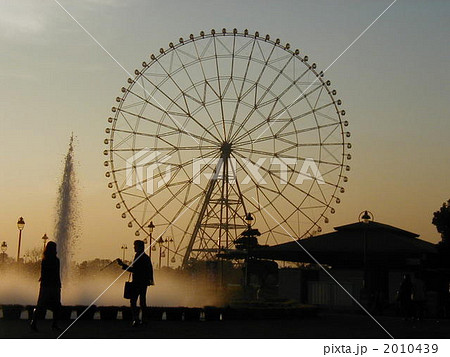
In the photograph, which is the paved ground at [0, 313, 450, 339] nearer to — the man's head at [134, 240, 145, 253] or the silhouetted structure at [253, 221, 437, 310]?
the man's head at [134, 240, 145, 253]

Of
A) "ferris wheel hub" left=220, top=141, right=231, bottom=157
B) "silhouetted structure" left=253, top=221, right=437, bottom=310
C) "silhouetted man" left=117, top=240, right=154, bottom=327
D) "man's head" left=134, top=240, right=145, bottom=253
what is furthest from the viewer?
"ferris wheel hub" left=220, top=141, right=231, bottom=157

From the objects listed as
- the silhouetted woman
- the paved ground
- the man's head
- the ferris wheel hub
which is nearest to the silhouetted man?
the man's head

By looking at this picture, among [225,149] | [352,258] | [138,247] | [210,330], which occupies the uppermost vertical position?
[225,149]

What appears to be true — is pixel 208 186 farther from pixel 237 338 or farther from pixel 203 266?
pixel 237 338

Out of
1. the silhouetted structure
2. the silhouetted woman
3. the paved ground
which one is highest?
the silhouetted structure

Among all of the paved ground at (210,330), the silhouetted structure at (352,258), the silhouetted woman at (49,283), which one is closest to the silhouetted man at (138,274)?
the paved ground at (210,330)

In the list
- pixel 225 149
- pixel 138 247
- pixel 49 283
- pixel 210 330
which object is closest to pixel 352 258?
pixel 225 149

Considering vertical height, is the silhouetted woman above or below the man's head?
below

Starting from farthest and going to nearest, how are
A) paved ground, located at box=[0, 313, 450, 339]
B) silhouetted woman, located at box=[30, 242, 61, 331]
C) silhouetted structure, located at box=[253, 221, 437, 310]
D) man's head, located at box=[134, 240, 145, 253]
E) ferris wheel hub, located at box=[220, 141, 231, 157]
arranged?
ferris wheel hub, located at box=[220, 141, 231, 157]
silhouetted structure, located at box=[253, 221, 437, 310]
man's head, located at box=[134, 240, 145, 253]
silhouetted woman, located at box=[30, 242, 61, 331]
paved ground, located at box=[0, 313, 450, 339]

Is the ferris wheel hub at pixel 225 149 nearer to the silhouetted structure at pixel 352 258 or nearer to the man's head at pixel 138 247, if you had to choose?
the silhouetted structure at pixel 352 258

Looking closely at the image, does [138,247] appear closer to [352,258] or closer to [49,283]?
[49,283]

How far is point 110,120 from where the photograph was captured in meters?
50.7

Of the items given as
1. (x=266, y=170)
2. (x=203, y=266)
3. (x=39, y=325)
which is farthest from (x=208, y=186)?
(x=39, y=325)

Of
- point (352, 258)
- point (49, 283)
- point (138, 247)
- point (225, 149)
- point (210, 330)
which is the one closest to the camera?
point (49, 283)
